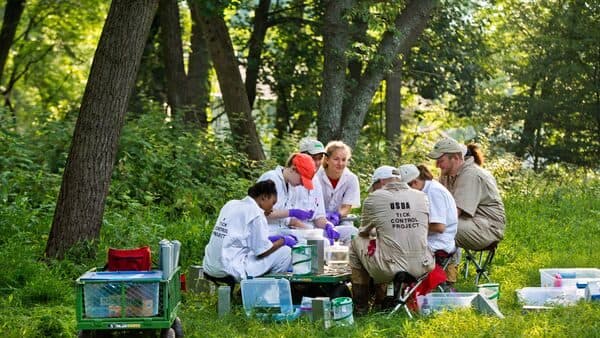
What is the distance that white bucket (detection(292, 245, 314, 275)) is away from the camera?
9.89 m

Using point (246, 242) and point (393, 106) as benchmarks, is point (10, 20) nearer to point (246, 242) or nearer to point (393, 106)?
point (393, 106)

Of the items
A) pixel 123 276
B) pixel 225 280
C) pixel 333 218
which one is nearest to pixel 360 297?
pixel 225 280

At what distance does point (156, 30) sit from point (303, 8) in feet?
10.4

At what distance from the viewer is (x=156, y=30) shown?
22438mm

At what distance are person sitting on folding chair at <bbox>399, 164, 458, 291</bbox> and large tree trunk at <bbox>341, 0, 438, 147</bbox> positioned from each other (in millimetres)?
7360

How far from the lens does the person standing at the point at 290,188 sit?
433 inches

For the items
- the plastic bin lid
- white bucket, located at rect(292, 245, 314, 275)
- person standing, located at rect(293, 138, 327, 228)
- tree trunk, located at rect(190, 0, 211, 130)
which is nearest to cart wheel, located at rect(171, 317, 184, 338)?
the plastic bin lid

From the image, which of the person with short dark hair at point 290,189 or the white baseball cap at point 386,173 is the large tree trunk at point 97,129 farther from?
the white baseball cap at point 386,173

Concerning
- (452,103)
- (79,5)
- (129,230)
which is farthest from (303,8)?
(129,230)

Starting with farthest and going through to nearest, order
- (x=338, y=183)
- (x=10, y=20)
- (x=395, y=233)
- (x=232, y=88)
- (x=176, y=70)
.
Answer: (x=10, y=20)
(x=176, y=70)
(x=232, y=88)
(x=338, y=183)
(x=395, y=233)

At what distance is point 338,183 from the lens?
1211cm

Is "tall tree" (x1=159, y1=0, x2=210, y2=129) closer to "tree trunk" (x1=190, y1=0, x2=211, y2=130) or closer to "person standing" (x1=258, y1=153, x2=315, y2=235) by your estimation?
"tree trunk" (x1=190, y1=0, x2=211, y2=130)

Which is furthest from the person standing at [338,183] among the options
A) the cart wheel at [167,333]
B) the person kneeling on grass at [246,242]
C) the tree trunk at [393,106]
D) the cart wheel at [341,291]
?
the tree trunk at [393,106]

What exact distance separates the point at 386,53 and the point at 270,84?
722 centimetres
